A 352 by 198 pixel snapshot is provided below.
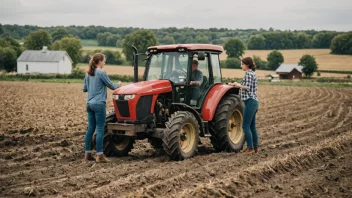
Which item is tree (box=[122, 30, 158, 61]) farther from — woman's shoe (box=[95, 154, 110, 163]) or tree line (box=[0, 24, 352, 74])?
woman's shoe (box=[95, 154, 110, 163])

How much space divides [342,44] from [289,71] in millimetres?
11293

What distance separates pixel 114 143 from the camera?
30.7 ft

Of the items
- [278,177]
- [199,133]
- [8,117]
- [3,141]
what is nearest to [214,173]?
[278,177]

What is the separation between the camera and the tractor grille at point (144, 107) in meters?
8.70

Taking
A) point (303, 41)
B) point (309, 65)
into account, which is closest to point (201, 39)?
point (303, 41)

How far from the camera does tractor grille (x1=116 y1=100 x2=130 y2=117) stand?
871cm

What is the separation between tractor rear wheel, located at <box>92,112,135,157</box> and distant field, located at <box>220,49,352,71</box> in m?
58.1

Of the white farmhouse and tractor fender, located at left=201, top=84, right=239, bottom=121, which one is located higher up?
tractor fender, located at left=201, top=84, right=239, bottom=121

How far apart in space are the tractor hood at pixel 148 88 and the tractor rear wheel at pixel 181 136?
1.89 feet

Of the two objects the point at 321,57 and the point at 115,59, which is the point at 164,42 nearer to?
the point at 115,59

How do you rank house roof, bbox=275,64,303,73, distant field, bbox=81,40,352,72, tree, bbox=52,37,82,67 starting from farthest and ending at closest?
tree, bbox=52,37,82,67, house roof, bbox=275,64,303,73, distant field, bbox=81,40,352,72

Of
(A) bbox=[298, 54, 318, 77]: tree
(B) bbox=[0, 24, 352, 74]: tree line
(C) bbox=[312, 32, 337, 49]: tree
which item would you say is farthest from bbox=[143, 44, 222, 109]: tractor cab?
(C) bbox=[312, 32, 337, 49]: tree

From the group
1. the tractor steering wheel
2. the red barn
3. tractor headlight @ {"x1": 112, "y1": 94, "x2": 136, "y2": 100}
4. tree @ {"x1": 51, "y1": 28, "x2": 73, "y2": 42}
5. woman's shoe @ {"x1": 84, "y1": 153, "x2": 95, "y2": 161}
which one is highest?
tree @ {"x1": 51, "y1": 28, "x2": 73, "y2": 42}

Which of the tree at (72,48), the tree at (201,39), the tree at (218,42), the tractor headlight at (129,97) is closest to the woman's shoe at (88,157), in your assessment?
the tractor headlight at (129,97)
